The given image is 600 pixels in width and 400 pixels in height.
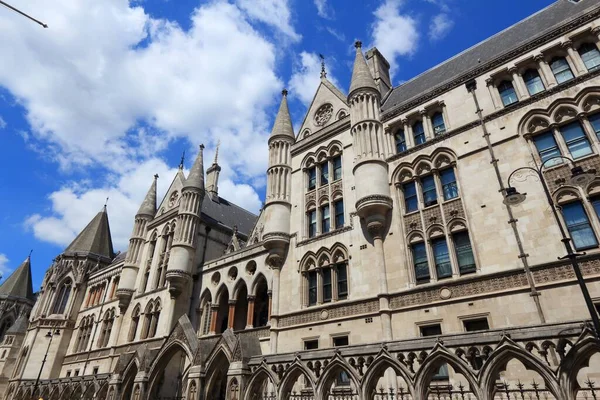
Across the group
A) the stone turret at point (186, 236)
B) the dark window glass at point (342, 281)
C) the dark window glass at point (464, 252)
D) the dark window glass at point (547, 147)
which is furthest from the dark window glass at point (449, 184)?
the stone turret at point (186, 236)

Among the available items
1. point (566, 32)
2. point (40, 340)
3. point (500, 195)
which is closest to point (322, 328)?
point (500, 195)

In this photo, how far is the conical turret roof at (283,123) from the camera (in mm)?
27644

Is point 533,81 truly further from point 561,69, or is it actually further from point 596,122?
point 596,122

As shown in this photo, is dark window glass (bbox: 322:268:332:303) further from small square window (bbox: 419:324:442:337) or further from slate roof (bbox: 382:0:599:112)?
slate roof (bbox: 382:0:599:112)

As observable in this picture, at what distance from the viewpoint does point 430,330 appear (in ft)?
52.3

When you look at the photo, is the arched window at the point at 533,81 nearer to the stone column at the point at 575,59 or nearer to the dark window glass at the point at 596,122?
the stone column at the point at 575,59

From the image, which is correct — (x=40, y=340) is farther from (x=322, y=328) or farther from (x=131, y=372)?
(x=322, y=328)

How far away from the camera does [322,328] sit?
19359 mm

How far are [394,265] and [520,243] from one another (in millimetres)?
5505

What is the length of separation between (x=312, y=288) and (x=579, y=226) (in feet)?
42.2

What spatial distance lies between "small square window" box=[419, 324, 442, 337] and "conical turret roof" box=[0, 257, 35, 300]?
7128cm

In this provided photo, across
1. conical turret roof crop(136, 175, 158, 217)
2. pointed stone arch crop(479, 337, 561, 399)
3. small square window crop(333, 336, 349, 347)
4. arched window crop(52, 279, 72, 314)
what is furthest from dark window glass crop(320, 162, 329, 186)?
arched window crop(52, 279, 72, 314)

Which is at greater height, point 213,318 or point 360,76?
point 360,76

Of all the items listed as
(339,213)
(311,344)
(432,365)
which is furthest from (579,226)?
(311,344)
